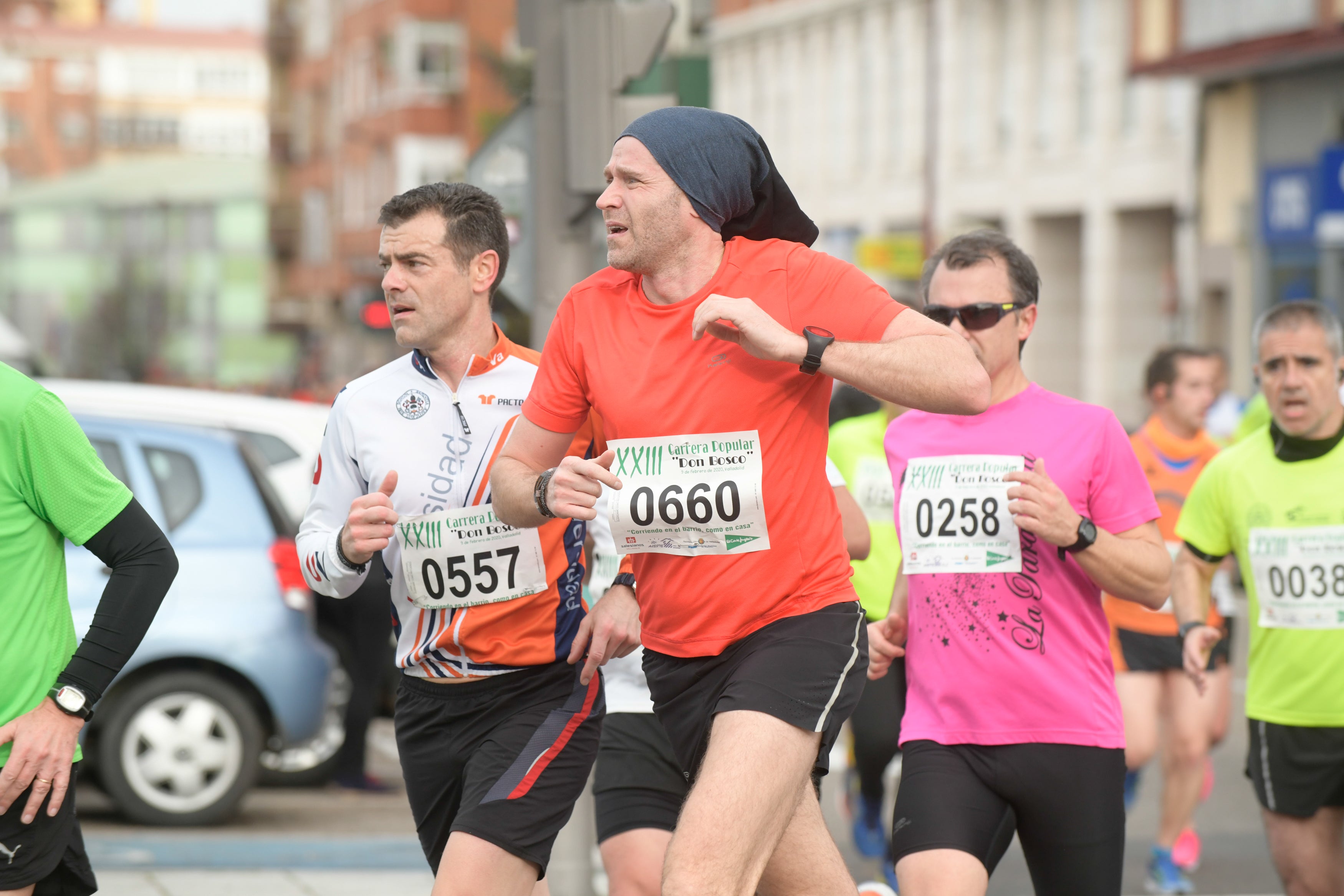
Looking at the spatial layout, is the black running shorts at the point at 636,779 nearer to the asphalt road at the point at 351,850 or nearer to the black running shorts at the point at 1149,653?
the asphalt road at the point at 351,850

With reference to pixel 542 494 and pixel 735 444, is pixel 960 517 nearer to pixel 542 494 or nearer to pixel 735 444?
pixel 735 444

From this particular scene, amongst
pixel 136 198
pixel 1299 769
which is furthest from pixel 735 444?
pixel 136 198

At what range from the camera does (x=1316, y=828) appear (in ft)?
19.3

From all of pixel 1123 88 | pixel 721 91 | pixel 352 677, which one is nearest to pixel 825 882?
pixel 352 677

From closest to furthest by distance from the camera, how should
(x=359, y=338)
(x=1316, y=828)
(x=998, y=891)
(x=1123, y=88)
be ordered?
(x=1316, y=828) < (x=998, y=891) < (x=1123, y=88) < (x=359, y=338)

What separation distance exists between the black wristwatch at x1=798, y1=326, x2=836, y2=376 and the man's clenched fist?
3.45 ft

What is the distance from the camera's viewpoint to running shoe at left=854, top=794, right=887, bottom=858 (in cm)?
809

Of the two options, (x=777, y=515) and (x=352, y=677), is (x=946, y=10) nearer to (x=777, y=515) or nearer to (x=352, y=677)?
(x=352, y=677)

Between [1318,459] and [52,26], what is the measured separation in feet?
451

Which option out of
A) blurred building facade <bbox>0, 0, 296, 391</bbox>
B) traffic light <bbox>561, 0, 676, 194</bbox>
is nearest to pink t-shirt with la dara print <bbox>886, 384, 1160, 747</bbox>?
traffic light <bbox>561, 0, 676, 194</bbox>

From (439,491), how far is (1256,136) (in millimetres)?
27254

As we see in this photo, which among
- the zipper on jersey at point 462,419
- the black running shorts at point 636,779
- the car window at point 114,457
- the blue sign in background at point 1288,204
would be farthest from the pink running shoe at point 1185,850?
the blue sign in background at point 1288,204

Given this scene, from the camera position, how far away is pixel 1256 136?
30.1 m

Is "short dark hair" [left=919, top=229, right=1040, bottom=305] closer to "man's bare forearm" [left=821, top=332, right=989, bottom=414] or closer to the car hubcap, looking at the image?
"man's bare forearm" [left=821, top=332, right=989, bottom=414]
